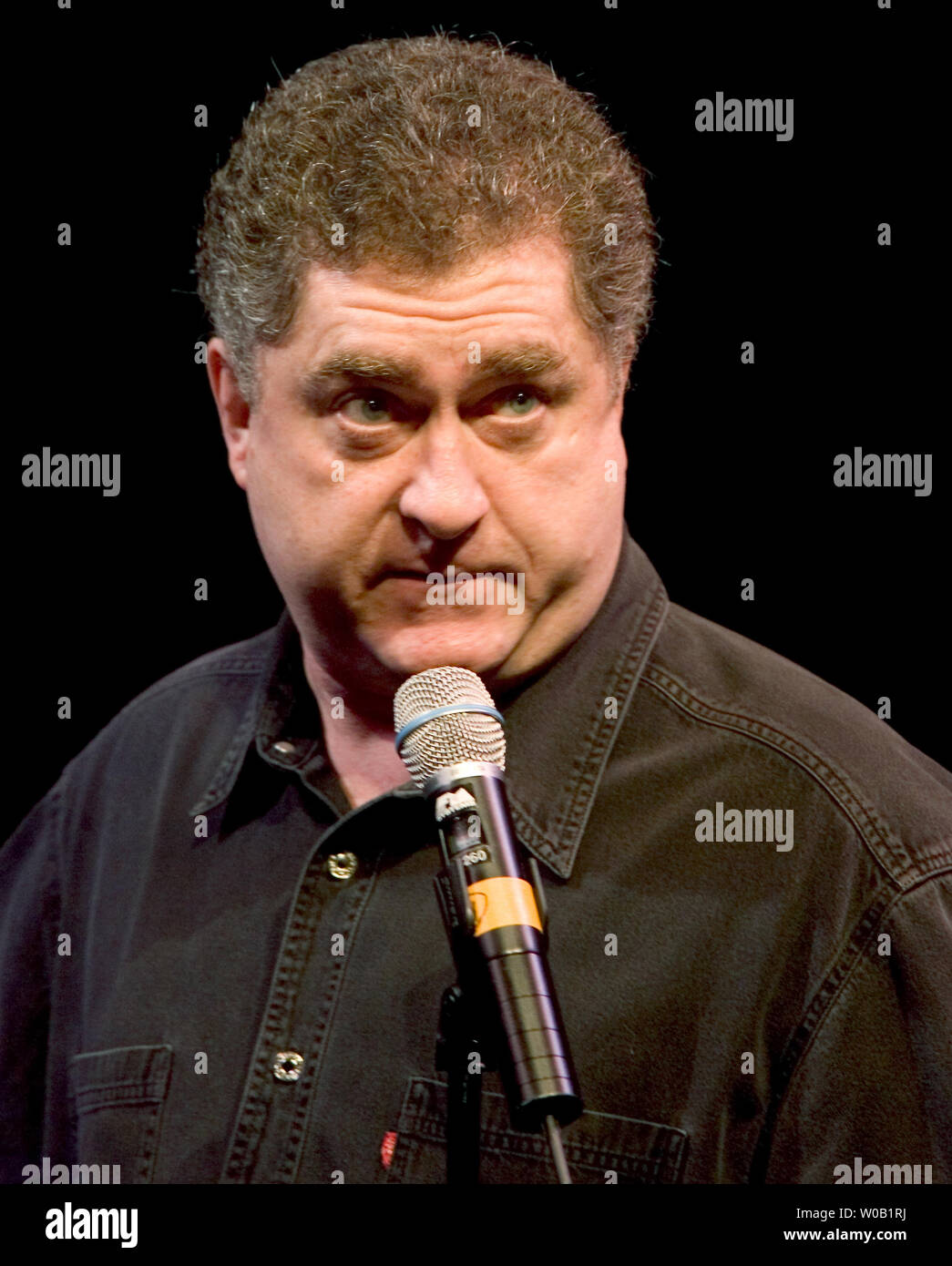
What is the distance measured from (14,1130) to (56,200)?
148 centimetres

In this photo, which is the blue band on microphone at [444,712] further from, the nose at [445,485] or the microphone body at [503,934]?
the nose at [445,485]

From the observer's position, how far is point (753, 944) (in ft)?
5.13

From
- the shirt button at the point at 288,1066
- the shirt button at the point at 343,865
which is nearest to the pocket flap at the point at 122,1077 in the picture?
the shirt button at the point at 288,1066

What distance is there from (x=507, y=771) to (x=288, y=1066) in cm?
44

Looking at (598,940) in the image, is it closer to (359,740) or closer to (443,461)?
(359,740)

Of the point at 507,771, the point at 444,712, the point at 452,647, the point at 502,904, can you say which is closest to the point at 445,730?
the point at 444,712

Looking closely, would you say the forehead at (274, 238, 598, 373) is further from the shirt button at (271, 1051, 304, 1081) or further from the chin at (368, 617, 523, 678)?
the shirt button at (271, 1051, 304, 1081)

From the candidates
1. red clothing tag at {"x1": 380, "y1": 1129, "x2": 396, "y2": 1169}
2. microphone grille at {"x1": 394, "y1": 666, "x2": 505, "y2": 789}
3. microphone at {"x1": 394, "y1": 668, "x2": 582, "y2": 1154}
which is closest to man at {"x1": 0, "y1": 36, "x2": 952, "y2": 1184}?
red clothing tag at {"x1": 380, "y1": 1129, "x2": 396, "y2": 1169}

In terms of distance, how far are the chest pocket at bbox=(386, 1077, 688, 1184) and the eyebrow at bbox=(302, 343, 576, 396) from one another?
2.65ft

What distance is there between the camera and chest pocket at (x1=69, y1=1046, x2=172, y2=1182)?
179 cm

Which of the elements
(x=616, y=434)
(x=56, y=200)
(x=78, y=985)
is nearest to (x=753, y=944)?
(x=616, y=434)

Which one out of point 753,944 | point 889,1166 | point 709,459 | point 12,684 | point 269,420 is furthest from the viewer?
point 12,684

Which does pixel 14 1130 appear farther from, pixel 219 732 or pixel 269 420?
pixel 269 420

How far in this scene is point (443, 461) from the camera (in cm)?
161
